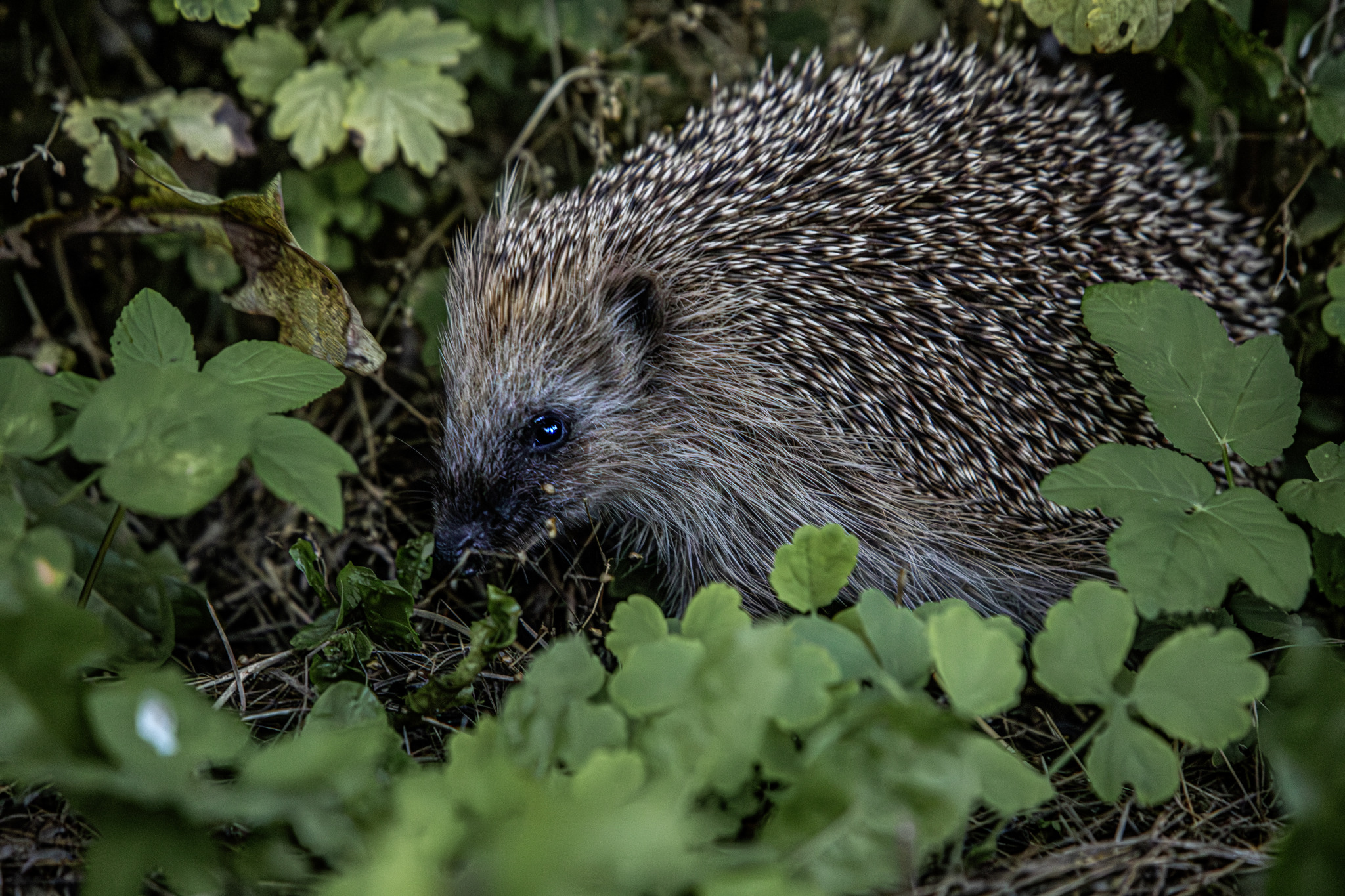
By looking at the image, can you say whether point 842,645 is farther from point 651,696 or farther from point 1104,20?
point 1104,20

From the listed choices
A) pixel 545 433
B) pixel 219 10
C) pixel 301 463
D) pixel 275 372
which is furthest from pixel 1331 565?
pixel 219 10

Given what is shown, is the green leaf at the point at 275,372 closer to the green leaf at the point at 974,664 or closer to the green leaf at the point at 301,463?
the green leaf at the point at 301,463

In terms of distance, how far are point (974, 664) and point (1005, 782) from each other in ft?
0.65

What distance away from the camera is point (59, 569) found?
1.75 m

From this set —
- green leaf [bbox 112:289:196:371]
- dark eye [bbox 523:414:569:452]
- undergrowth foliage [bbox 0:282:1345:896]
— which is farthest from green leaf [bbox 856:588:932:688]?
green leaf [bbox 112:289:196:371]

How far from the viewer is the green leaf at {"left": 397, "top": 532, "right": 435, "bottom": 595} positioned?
251 centimetres

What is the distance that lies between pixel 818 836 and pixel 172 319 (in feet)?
5.77

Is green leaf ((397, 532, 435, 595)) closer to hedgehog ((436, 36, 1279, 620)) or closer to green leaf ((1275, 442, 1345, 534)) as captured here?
hedgehog ((436, 36, 1279, 620))

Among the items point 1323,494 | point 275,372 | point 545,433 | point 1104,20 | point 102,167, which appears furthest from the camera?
point 545,433

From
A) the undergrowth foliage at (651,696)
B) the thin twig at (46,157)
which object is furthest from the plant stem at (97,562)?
the thin twig at (46,157)

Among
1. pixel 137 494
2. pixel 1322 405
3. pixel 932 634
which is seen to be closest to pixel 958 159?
pixel 1322 405

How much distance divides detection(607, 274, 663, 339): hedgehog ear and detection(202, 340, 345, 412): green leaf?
1.03 meters

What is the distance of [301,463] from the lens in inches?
75.2

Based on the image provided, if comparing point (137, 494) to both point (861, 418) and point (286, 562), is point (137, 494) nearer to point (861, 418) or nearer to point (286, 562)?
point (286, 562)
